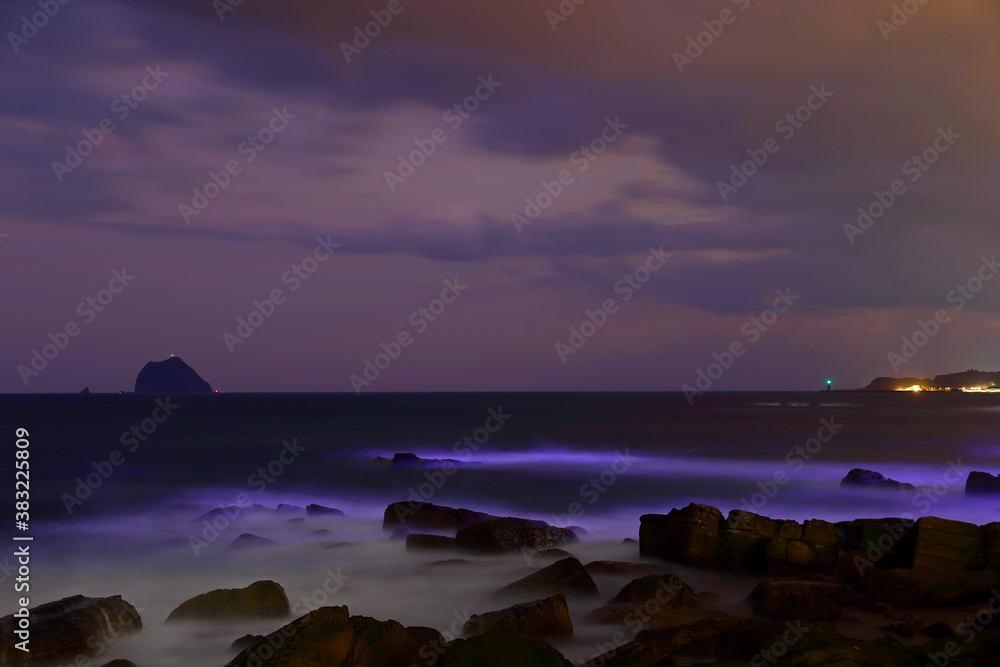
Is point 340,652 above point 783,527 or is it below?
below

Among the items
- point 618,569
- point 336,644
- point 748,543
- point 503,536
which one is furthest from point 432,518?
point 336,644

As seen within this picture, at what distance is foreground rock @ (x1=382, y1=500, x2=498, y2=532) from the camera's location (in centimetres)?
1780

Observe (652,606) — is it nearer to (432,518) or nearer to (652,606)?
(652,606)

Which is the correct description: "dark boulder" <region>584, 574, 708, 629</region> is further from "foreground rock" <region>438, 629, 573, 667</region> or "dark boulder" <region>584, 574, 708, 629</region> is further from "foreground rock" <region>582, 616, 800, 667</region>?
"foreground rock" <region>438, 629, 573, 667</region>

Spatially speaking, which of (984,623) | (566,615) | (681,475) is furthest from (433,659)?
(681,475)

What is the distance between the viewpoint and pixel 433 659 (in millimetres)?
8438

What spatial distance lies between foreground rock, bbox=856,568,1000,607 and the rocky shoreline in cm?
2

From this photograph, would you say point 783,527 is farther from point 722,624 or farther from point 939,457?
point 939,457

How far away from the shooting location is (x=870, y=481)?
2655 centimetres

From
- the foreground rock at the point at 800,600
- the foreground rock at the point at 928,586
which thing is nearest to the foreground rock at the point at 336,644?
the foreground rock at the point at 800,600

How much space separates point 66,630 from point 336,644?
380cm

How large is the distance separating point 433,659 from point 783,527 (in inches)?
313
